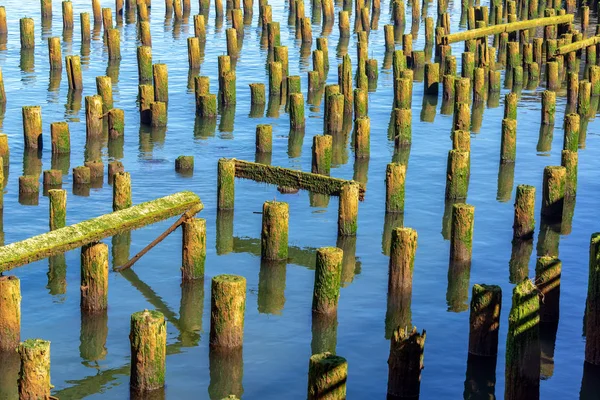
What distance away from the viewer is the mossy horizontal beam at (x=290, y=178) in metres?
17.4

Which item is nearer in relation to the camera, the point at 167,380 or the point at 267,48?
the point at 167,380

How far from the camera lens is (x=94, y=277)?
13875 mm

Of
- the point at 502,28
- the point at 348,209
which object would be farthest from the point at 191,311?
the point at 502,28

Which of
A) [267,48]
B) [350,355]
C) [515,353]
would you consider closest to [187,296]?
[350,355]

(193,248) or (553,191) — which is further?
(553,191)

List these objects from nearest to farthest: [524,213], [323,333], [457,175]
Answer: [323,333], [524,213], [457,175]

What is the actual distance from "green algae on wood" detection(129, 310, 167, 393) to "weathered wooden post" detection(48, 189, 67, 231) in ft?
14.8

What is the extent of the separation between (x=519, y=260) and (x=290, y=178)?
3761 millimetres

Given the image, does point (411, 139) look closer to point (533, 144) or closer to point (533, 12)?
point (533, 144)

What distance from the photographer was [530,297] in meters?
11.7

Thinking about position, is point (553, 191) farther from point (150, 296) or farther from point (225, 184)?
point (150, 296)

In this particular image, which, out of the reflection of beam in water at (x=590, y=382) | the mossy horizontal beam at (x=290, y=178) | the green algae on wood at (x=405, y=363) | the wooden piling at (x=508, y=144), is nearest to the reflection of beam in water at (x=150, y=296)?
the mossy horizontal beam at (x=290, y=178)

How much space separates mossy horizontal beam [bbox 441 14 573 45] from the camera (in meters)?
30.5

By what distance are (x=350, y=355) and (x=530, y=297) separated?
107 inches
